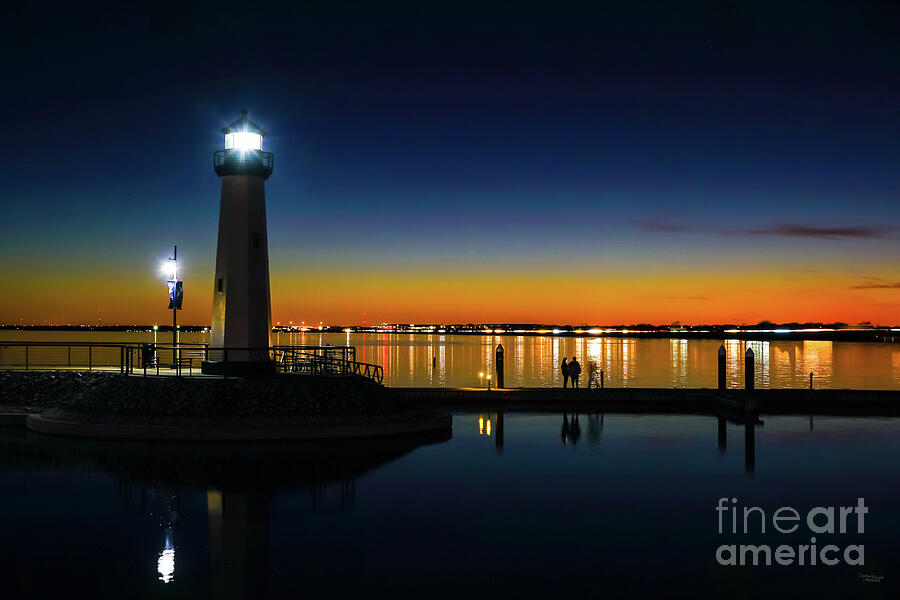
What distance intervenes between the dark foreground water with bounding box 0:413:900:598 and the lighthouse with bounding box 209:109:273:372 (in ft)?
18.3

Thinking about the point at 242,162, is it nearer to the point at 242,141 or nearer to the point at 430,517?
the point at 242,141

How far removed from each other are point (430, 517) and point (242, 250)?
595 inches

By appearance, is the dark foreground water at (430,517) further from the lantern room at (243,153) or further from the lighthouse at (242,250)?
the lantern room at (243,153)

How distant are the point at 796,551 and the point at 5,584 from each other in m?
11.7

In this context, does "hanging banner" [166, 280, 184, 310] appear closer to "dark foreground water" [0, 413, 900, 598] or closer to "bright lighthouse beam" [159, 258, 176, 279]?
"bright lighthouse beam" [159, 258, 176, 279]

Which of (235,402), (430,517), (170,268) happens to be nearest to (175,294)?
(170,268)

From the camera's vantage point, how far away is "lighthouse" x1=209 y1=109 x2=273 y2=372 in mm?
27703

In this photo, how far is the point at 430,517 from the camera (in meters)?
15.4

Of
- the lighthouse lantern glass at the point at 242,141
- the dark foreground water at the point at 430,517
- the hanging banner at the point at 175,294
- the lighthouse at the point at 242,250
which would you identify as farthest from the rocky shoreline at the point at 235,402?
the lighthouse lantern glass at the point at 242,141

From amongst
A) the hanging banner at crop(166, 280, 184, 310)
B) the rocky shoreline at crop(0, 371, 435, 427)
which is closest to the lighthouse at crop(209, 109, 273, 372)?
the rocky shoreline at crop(0, 371, 435, 427)

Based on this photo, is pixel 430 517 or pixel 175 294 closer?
pixel 430 517

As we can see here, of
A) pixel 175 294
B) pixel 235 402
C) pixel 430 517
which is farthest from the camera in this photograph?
pixel 175 294

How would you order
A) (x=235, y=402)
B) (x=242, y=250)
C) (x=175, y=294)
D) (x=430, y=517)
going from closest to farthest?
1. (x=430, y=517)
2. (x=235, y=402)
3. (x=242, y=250)
4. (x=175, y=294)

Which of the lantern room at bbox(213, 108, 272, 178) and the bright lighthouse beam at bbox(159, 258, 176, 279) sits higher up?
the lantern room at bbox(213, 108, 272, 178)
